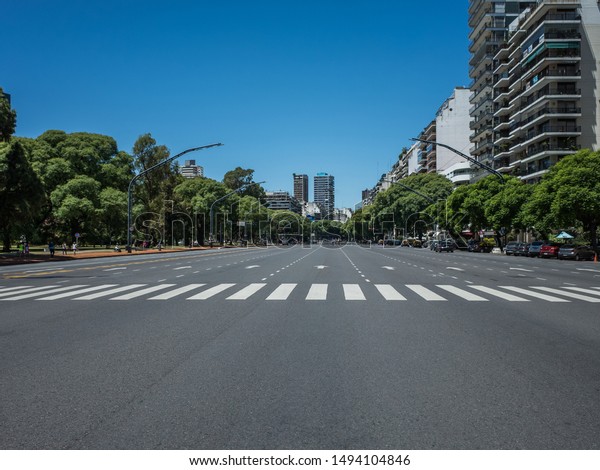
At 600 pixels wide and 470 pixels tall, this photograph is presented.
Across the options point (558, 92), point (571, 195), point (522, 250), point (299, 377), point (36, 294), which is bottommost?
point (522, 250)

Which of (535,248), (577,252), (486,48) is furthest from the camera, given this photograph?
(486,48)

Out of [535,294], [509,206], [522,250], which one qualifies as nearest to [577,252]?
[522,250]

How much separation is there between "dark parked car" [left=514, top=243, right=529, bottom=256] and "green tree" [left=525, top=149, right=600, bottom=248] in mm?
4704

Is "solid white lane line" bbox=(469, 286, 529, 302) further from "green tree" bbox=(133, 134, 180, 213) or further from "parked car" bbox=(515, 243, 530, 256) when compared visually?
"green tree" bbox=(133, 134, 180, 213)

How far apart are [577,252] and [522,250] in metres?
11.6

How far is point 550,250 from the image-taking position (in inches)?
1927

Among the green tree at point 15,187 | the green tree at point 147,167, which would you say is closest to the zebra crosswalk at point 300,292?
the green tree at point 15,187

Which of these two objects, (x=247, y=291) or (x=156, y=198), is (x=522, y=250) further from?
(x=156, y=198)

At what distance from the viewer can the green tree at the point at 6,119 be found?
47188 millimetres

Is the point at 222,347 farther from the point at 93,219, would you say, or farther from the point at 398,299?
the point at 93,219

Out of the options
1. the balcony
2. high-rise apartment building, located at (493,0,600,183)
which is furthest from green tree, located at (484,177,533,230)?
the balcony

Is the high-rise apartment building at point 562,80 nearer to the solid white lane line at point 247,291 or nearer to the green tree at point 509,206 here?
the green tree at point 509,206

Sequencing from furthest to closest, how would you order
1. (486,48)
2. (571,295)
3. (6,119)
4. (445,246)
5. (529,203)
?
(486,48), (445,246), (529,203), (6,119), (571,295)

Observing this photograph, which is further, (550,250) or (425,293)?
(550,250)
